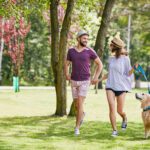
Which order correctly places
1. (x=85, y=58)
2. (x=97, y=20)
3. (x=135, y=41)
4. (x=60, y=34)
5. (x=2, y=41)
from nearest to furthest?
1. (x=85, y=58)
2. (x=60, y=34)
3. (x=97, y=20)
4. (x=2, y=41)
5. (x=135, y=41)

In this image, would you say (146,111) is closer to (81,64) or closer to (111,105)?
(111,105)

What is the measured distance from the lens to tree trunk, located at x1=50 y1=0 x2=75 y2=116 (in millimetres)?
15641

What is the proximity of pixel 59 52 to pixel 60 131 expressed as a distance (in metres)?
4.02

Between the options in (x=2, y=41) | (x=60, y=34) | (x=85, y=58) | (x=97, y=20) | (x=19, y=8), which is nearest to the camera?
(x=85, y=58)

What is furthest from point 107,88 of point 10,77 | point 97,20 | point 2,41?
point 10,77

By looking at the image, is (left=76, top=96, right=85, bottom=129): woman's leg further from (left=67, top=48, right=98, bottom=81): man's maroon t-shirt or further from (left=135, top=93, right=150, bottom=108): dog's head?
(left=135, top=93, right=150, bottom=108): dog's head

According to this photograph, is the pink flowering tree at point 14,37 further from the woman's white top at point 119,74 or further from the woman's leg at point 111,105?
the woman's leg at point 111,105

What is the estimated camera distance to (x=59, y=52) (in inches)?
618

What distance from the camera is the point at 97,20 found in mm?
39875

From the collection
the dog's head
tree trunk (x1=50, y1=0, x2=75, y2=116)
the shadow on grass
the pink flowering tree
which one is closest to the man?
the shadow on grass

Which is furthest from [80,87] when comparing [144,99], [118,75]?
[144,99]

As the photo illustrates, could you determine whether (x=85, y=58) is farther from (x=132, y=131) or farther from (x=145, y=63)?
(x=145, y=63)

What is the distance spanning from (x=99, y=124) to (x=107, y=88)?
10.5ft

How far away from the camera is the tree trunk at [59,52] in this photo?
51.3ft
